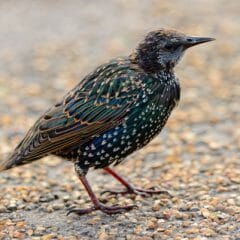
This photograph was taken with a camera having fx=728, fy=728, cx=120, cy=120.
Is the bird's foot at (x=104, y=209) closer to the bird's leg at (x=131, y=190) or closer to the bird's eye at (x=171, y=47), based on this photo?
the bird's leg at (x=131, y=190)

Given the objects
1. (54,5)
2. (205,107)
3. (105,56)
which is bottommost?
(205,107)

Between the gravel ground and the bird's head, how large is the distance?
1047 mm

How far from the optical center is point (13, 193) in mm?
5852

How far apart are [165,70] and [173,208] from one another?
40.4 inches

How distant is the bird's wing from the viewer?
17.0 ft

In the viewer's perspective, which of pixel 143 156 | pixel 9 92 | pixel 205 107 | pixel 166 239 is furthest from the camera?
pixel 9 92

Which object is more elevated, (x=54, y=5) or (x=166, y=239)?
(x=54, y=5)

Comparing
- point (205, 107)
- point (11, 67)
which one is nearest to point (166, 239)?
point (205, 107)

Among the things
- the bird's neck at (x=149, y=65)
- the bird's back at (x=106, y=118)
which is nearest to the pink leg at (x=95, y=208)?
the bird's back at (x=106, y=118)

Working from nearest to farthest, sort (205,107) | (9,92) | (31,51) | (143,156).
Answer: (143,156), (205,107), (9,92), (31,51)

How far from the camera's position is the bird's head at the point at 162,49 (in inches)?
210

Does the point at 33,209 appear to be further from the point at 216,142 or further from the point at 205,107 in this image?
the point at 205,107

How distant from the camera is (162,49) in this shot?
535 cm

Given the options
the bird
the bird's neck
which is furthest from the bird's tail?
the bird's neck
